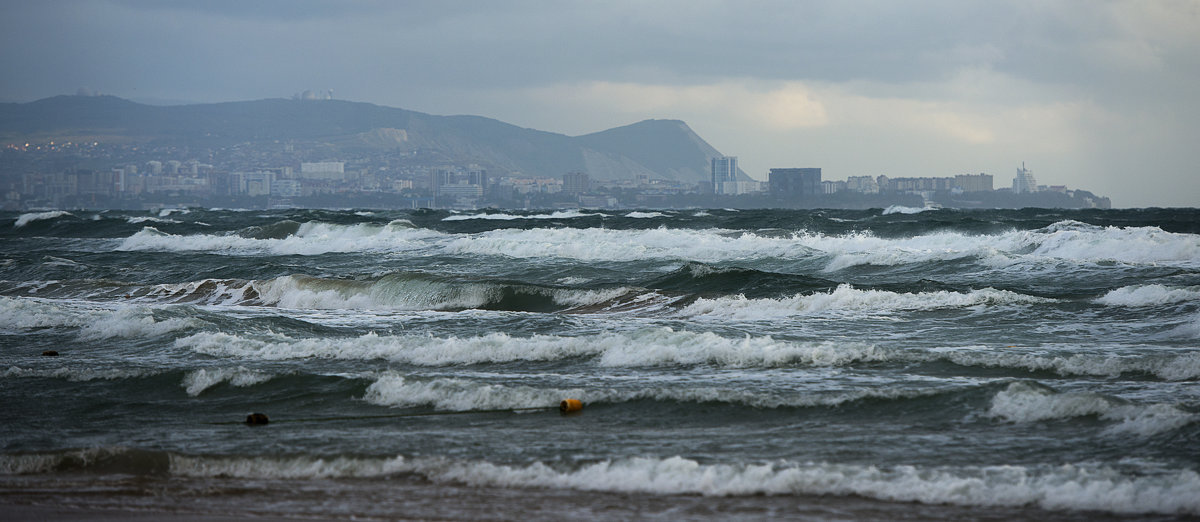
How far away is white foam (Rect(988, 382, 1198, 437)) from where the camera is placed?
318 inches

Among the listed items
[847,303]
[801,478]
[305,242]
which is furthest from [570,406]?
[305,242]

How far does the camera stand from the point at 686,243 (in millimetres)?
37250

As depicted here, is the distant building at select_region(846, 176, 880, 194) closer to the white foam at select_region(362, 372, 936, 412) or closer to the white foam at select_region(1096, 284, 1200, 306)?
the white foam at select_region(1096, 284, 1200, 306)

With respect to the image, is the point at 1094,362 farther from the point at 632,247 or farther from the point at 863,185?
the point at 863,185

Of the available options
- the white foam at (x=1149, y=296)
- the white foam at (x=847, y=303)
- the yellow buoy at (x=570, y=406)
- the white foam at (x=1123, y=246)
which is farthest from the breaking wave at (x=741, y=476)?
the white foam at (x=1123, y=246)

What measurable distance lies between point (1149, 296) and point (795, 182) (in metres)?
144

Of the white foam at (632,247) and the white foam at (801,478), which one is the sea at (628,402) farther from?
the white foam at (632,247)

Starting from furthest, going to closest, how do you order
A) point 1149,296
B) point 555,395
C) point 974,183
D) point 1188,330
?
point 974,183, point 1149,296, point 1188,330, point 555,395

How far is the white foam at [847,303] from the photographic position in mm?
17844

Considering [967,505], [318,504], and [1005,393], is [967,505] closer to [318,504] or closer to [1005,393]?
[1005,393]

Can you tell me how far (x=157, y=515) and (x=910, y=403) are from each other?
6339 millimetres

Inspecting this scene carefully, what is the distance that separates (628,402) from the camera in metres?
9.98

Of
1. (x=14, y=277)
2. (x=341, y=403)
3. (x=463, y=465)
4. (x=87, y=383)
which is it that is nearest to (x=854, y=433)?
(x=463, y=465)

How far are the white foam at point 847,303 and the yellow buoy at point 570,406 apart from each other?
8.32 meters
